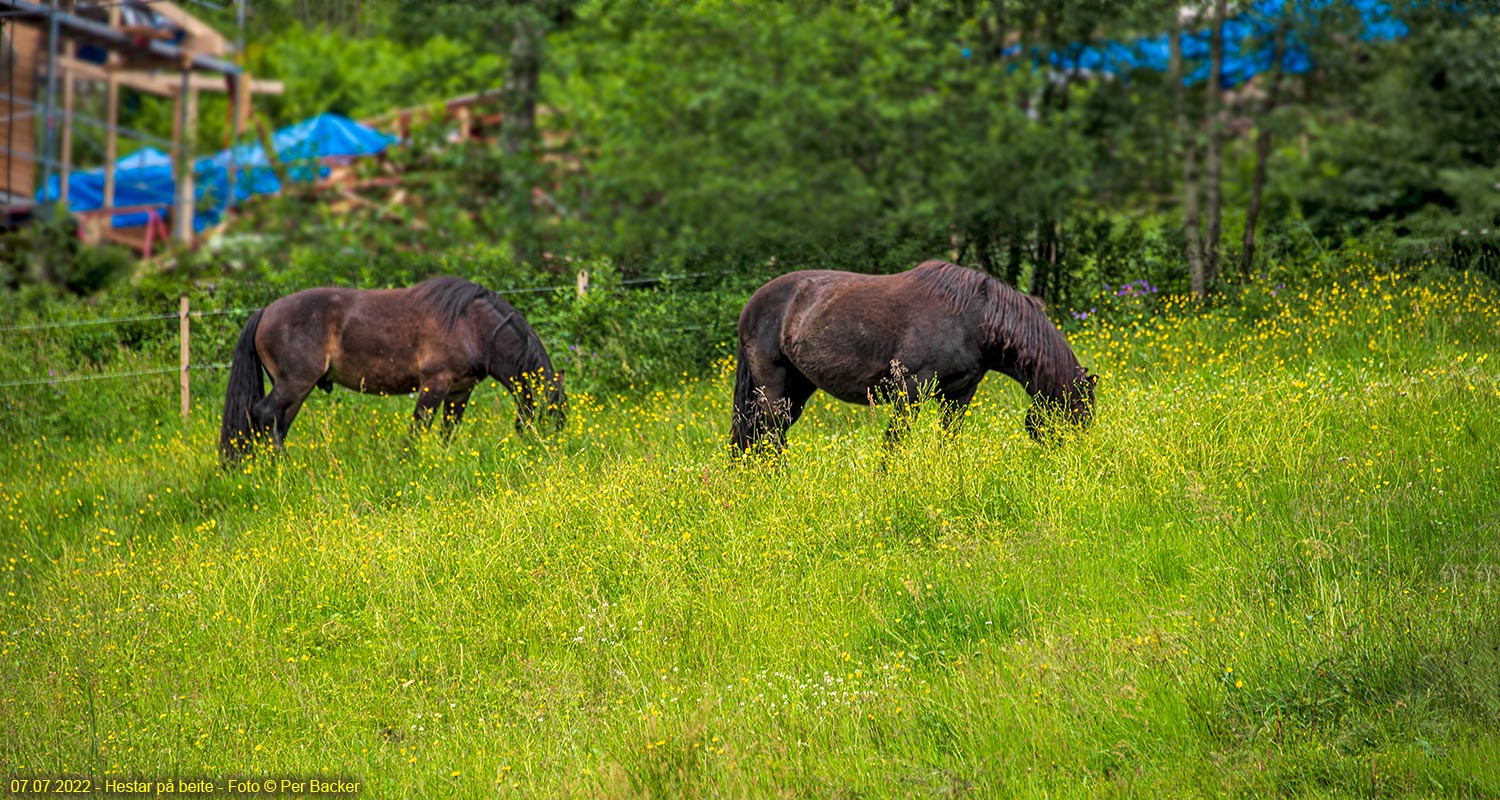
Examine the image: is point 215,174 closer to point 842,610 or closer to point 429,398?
point 429,398

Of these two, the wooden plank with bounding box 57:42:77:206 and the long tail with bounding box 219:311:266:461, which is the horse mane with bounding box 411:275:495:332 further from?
the wooden plank with bounding box 57:42:77:206

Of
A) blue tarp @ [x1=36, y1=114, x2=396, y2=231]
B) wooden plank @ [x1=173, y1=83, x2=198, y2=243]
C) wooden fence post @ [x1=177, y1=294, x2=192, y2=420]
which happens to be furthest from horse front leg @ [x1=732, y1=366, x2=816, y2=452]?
wooden plank @ [x1=173, y1=83, x2=198, y2=243]

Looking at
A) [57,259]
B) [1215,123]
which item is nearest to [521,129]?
[57,259]

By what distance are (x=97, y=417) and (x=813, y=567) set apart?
1012 centimetres

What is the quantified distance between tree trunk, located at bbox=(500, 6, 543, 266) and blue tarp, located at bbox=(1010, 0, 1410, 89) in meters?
8.58

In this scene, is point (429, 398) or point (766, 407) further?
point (429, 398)

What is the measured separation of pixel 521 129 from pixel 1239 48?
12.3 metres

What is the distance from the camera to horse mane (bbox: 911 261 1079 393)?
28.7 ft

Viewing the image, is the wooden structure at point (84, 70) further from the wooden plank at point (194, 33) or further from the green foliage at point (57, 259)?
the green foliage at point (57, 259)

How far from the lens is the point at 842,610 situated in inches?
265

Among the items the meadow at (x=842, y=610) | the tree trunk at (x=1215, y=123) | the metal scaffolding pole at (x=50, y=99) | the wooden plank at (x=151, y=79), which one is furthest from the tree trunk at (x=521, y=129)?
the meadow at (x=842, y=610)

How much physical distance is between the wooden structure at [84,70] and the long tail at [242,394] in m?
11.8

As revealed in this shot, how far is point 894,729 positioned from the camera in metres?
5.43

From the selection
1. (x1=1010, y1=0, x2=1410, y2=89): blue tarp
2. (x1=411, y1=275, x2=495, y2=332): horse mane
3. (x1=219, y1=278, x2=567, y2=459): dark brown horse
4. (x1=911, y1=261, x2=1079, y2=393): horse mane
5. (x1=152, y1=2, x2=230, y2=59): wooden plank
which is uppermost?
(x1=1010, y1=0, x2=1410, y2=89): blue tarp
